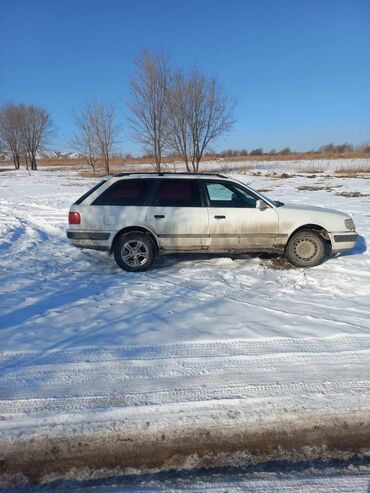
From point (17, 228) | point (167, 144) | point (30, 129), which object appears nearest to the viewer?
point (17, 228)

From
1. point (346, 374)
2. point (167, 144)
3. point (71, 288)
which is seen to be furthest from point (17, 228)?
point (167, 144)

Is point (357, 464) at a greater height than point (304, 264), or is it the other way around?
point (304, 264)

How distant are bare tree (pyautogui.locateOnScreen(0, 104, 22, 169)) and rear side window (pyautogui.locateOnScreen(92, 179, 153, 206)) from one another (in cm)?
6256

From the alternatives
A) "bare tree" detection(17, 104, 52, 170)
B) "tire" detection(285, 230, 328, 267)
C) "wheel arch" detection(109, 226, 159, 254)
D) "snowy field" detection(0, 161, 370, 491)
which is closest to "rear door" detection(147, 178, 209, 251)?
"wheel arch" detection(109, 226, 159, 254)

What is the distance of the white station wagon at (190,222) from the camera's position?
598 centimetres

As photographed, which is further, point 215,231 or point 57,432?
point 215,231

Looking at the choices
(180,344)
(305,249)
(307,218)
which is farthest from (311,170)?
(180,344)

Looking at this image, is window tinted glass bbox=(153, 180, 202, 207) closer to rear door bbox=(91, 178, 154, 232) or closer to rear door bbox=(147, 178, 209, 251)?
rear door bbox=(147, 178, 209, 251)

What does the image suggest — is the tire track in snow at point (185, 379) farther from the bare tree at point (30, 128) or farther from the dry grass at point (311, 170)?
the bare tree at point (30, 128)

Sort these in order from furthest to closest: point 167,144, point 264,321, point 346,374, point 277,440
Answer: point 167,144 < point 264,321 < point 346,374 < point 277,440

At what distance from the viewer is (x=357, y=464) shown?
2342 mm

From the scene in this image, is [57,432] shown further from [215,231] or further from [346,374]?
[215,231]

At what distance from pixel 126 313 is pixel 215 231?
2.33m

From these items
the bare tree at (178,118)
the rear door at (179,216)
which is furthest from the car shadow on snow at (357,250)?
the bare tree at (178,118)
